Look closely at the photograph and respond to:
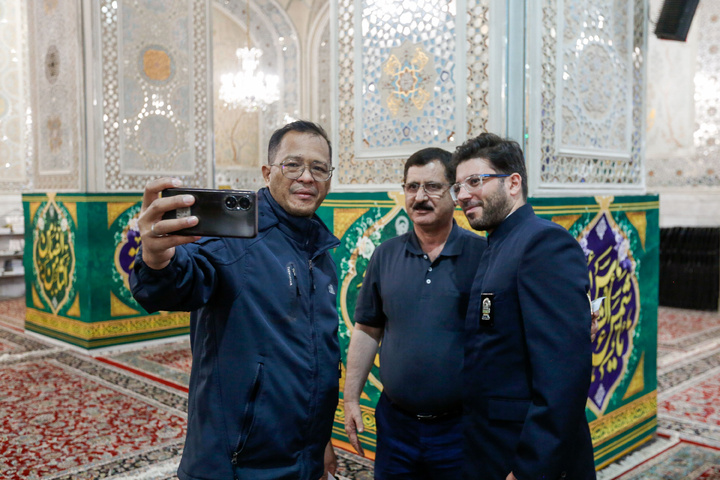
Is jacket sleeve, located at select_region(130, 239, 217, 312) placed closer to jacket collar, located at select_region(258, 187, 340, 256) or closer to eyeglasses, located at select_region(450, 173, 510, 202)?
jacket collar, located at select_region(258, 187, 340, 256)

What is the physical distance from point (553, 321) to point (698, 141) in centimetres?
686

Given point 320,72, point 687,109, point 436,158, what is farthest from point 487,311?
point 320,72

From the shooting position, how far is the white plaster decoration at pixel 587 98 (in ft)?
8.12

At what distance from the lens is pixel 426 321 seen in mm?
1865

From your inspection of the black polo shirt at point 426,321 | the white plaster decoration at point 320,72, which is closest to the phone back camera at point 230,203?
the black polo shirt at point 426,321

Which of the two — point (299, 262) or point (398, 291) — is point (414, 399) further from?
point (299, 262)

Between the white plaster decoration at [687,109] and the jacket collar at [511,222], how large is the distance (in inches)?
249

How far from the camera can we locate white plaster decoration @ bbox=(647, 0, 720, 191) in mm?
7121

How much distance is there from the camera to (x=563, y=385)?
135 cm

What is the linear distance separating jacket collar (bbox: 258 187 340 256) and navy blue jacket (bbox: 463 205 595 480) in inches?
15.2

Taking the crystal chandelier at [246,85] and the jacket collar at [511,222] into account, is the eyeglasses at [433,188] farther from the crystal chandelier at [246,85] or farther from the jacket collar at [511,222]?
the crystal chandelier at [246,85]

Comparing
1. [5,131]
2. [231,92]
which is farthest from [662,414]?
[5,131]

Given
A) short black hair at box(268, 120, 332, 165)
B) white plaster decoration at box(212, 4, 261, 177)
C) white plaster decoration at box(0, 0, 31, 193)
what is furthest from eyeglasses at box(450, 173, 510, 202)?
white plaster decoration at box(0, 0, 31, 193)

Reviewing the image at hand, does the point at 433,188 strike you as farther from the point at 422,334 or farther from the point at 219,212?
the point at 219,212
